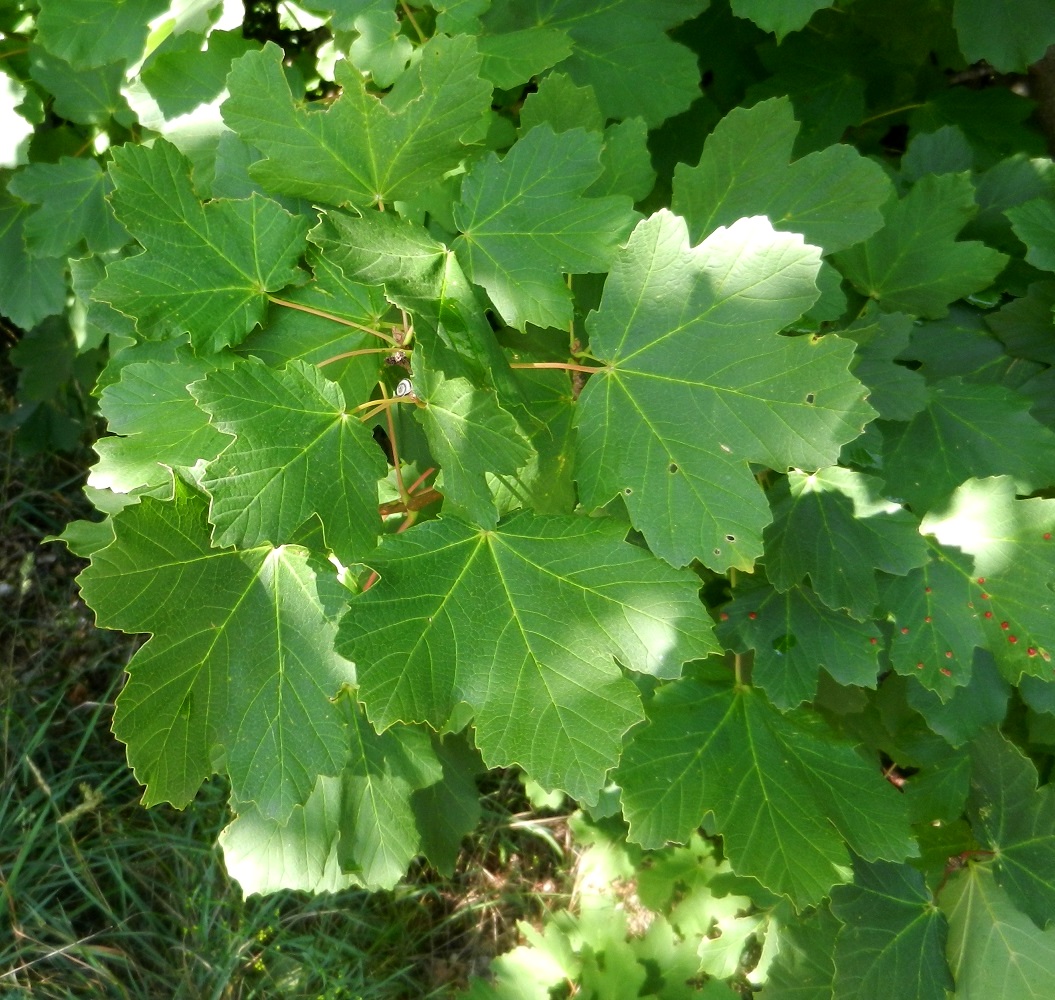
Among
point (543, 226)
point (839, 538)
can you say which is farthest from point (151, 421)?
point (839, 538)

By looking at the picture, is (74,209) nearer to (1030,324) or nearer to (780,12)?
(780,12)

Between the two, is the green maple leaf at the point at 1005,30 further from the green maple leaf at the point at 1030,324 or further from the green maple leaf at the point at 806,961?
the green maple leaf at the point at 806,961

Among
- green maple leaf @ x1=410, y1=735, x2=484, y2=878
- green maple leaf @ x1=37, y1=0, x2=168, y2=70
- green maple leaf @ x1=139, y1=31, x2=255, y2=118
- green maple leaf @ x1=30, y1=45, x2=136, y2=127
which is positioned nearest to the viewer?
green maple leaf @ x1=139, y1=31, x2=255, y2=118

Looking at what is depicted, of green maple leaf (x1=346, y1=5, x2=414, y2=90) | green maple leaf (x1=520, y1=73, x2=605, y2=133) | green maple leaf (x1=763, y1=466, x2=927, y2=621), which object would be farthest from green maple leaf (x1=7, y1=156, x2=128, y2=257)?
green maple leaf (x1=763, y1=466, x2=927, y2=621)

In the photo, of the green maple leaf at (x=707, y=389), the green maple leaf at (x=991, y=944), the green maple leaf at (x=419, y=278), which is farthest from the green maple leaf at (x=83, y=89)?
the green maple leaf at (x=991, y=944)

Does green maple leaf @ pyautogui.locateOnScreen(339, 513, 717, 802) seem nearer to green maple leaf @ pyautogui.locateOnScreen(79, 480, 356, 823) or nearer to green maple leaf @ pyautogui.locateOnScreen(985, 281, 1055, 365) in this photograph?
green maple leaf @ pyautogui.locateOnScreen(79, 480, 356, 823)

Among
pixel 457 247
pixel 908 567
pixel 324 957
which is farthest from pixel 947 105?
pixel 324 957
